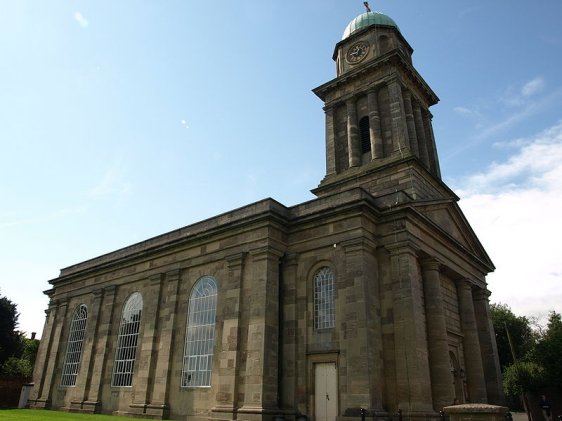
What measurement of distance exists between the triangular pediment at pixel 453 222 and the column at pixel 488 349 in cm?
254

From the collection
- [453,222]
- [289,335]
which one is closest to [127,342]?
[289,335]

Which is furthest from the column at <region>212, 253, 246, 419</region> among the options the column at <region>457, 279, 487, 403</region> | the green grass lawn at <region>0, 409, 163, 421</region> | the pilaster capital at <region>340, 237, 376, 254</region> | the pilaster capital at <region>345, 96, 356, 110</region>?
the pilaster capital at <region>345, 96, 356, 110</region>

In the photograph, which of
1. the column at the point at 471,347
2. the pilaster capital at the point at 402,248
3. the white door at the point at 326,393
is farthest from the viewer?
the column at the point at 471,347

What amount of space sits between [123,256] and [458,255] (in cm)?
1998

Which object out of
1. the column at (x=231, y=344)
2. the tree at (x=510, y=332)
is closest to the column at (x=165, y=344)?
the column at (x=231, y=344)

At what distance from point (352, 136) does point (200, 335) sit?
15001 mm

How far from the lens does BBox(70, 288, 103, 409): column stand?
26.2 metres

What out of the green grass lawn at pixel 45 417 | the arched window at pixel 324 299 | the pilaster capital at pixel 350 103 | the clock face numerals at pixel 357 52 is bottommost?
the green grass lawn at pixel 45 417

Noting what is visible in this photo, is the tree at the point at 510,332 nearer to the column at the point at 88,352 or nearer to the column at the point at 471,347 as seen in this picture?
the column at the point at 471,347

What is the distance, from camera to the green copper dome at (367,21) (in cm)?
3073

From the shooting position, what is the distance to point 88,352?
27.4 m

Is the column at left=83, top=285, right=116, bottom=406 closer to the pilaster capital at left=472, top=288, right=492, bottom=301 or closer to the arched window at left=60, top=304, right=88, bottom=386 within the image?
the arched window at left=60, top=304, right=88, bottom=386

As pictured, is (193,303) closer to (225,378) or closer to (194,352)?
(194,352)

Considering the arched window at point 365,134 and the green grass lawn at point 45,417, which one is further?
the arched window at point 365,134
